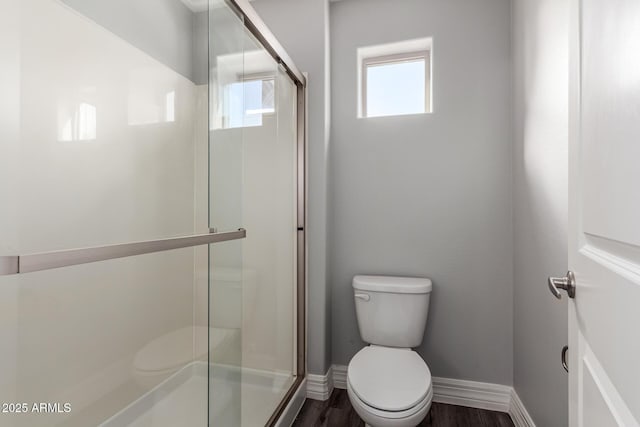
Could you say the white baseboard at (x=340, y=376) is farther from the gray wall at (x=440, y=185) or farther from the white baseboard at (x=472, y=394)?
the white baseboard at (x=472, y=394)

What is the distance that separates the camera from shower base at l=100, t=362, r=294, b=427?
1115 mm

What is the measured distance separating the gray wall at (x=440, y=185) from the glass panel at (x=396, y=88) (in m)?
0.15

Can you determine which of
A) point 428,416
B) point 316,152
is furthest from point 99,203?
point 428,416

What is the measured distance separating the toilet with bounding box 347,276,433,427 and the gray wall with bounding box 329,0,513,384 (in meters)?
0.20

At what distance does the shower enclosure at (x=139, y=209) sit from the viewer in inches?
41.0

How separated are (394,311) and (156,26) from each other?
67.8 inches

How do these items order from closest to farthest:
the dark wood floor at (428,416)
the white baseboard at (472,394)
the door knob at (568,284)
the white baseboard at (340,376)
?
the door knob at (568,284)
the dark wood floor at (428,416)
the white baseboard at (472,394)
the white baseboard at (340,376)

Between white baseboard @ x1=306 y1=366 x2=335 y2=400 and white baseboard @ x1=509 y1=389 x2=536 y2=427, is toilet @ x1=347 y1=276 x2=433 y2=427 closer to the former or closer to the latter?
white baseboard @ x1=306 y1=366 x2=335 y2=400

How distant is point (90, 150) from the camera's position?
124cm

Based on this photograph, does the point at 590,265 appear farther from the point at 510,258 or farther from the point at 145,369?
the point at 145,369

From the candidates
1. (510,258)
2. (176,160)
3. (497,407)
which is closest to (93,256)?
(176,160)

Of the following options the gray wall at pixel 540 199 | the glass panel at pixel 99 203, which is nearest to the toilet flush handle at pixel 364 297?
the gray wall at pixel 540 199

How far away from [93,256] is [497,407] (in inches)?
82.1

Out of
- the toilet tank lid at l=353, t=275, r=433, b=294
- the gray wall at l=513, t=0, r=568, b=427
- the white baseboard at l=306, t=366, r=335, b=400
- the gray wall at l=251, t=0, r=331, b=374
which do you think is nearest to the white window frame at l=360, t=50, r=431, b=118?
the gray wall at l=251, t=0, r=331, b=374
